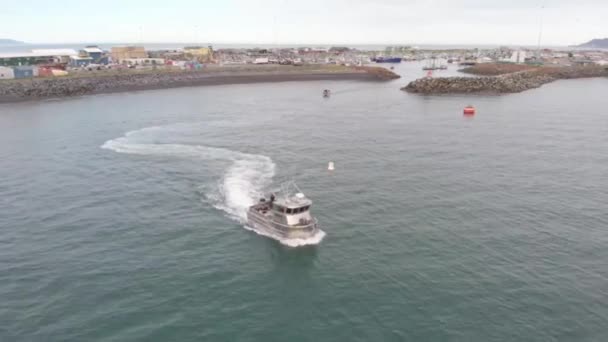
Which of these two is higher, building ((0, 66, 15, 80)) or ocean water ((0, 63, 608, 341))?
building ((0, 66, 15, 80))

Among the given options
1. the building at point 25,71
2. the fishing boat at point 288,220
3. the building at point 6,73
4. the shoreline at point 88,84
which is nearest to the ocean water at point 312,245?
the fishing boat at point 288,220

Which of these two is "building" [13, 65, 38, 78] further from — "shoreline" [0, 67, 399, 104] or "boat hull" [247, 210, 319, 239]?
"boat hull" [247, 210, 319, 239]

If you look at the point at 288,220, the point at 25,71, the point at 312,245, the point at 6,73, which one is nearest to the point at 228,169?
the point at 288,220

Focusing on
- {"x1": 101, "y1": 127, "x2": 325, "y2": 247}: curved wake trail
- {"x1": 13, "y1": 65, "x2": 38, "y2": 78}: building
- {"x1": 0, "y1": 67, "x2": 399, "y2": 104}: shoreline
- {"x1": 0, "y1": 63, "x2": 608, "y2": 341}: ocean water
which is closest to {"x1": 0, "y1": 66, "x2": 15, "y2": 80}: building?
{"x1": 13, "y1": 65, "x2": 38, "y2": 78}: building

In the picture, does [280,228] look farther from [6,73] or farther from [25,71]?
[25,71]

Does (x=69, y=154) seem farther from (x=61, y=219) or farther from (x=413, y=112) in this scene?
(x=413, y=112)

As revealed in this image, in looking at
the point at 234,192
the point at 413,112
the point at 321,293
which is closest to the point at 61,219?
the point at 234,192

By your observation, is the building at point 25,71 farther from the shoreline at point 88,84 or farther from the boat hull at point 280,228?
the boat hull at point 280,228
